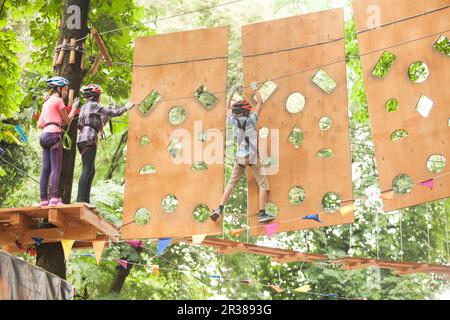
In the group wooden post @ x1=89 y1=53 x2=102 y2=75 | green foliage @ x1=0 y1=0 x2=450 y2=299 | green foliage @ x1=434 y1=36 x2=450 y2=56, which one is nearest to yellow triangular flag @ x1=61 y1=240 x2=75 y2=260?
wooden post @ x1=89 y1=53 x2=102 y2=75

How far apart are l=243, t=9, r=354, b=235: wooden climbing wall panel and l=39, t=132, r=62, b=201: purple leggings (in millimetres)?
2285

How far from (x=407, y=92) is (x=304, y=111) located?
1224 mm

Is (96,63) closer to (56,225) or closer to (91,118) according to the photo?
(91,118)

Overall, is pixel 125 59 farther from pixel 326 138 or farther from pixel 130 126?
pixel 326 138

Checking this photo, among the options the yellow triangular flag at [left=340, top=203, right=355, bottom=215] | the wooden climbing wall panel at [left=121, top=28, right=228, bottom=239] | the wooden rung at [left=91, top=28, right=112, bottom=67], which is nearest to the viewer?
the yellow triangular flag at [left=340, top=203, right=355, bottom=215]

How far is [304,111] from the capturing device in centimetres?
860

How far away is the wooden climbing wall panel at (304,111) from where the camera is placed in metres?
8.28

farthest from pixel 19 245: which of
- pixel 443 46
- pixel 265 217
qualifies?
pixel 443 46

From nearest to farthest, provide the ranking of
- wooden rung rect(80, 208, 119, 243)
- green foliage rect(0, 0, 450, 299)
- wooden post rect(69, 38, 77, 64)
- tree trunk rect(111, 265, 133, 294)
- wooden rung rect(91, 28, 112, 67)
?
wooden rung rect(80, 208, 119, 243), wooden rung rect(91, 28, 112, 67), wooden post rect(69, 38, 77, 64), green foliage rect(0, 0, 450, 299), tree trunk rect(111, 265, 133, 294)

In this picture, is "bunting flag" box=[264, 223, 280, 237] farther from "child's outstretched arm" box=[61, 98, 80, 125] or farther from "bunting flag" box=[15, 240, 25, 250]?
"bunting flag" box=[15, 240, 25, 250]

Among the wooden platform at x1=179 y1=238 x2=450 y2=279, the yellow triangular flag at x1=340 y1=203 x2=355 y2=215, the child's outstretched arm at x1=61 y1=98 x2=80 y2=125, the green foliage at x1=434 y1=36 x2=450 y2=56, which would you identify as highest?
the green foliage at x1=434 y1=36 x2=450 y2=56

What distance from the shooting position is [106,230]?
849 centimetres

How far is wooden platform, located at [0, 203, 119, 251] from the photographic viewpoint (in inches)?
310

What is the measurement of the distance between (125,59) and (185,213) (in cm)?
402
